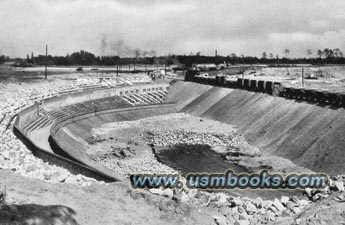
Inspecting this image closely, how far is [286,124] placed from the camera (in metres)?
32.8

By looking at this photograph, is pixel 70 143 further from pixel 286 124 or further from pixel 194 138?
pixel 286 124

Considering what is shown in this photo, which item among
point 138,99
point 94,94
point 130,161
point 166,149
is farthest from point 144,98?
point 130,161

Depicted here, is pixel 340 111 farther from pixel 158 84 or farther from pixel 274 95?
pixel 158 84

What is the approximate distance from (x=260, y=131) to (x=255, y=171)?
889cm

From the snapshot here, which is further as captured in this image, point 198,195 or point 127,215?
point 198,195

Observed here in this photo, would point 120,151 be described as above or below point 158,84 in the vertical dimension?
below

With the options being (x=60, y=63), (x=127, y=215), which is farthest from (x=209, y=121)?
(x=60, y=63)

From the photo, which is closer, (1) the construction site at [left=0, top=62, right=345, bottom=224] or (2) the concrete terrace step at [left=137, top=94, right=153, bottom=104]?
(1) the construction site at [left=0, top=62, right=345, bottom=224]

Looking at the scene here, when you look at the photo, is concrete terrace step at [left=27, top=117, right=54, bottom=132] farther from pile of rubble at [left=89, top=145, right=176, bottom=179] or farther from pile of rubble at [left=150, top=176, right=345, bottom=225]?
pile of rubble at [left=150, top=176, right=345, bottom=225]

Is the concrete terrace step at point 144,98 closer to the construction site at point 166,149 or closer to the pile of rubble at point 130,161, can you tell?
the construction site at point 166,149

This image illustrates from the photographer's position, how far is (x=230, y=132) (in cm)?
3725

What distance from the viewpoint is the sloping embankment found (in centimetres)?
2575

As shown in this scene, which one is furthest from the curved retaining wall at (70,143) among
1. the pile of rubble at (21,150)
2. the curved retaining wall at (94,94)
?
the curved retaining wall at (94,94)

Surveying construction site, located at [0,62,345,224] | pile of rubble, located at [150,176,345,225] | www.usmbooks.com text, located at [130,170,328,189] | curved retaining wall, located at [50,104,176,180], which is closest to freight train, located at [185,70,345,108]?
construction site, located at [0,62,345,224]
